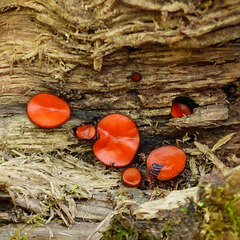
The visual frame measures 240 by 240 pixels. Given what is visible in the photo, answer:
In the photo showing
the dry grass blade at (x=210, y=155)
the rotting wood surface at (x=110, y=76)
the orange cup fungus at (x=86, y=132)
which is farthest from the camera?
the orange cup fungus at (x=86, y=132)

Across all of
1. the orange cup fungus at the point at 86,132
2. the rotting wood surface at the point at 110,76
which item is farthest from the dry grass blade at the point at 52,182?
the orange cup fungus at the point at 86,132

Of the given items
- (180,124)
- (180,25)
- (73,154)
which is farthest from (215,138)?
(73,154)

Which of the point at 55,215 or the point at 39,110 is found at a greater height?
the point at 39,110

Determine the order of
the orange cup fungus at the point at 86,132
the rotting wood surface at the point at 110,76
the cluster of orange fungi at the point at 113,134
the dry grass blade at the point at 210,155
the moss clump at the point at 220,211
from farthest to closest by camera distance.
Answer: the orange cup fungus at the point at 86,132
the cluster of orange fungi at the point at 113,134
the dry grass blade at the point at 210,155
the rotting wood surface at the point at 110,76
the moss clump at the point at 220,211

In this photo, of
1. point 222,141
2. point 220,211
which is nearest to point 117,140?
point 222,141

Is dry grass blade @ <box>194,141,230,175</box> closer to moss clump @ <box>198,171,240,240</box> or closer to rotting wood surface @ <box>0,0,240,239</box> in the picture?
rotting wood surface @ <box>0,0,240,239</box>

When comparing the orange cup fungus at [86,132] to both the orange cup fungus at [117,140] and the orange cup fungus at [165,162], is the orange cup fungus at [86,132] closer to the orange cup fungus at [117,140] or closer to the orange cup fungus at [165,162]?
the orange cup fungus at [117,140]

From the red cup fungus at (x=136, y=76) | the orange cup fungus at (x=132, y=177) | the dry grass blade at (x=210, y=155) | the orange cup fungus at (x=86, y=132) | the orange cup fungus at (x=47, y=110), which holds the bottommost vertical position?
the orange cup fungus at (x=132, y=177)

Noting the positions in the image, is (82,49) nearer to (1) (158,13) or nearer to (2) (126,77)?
(2) (126,77)

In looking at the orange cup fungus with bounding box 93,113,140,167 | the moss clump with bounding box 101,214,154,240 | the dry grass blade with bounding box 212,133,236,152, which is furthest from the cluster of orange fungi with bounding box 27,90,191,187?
the moss clump with bounding box 101,214,154,240
